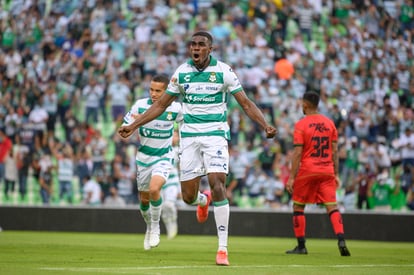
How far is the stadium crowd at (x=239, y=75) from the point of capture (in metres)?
24.2

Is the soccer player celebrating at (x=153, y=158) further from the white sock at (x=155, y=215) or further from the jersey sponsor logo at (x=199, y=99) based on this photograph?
the jersey sponsor logo at (x=199, y=99)

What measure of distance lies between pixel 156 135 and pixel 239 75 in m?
Result: 13.4

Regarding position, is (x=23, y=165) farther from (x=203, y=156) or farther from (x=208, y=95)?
(x=208, y=95)

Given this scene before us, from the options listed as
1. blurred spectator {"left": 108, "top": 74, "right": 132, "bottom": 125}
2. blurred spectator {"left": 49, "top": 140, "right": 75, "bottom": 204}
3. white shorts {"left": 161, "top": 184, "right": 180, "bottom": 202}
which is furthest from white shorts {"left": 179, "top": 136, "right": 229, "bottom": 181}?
blurred spectator {"left": 108, "top": 74, "right": 132, "bottom": 125}

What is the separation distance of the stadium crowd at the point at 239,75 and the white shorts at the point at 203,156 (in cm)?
1168

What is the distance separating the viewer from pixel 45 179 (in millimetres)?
24938

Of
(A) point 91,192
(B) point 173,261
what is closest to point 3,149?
(A) point 91,192

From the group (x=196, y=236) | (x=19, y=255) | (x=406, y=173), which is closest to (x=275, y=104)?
(x=406, y=173)

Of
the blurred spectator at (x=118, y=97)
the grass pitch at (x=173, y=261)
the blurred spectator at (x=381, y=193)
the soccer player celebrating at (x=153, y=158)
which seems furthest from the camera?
the blurred spectator at (x=118, y=97)

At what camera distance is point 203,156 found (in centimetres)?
1150

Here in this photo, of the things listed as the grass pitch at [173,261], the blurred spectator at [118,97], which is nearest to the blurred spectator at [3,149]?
the blurred spectator at [118,97]

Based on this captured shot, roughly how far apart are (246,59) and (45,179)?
711 cm

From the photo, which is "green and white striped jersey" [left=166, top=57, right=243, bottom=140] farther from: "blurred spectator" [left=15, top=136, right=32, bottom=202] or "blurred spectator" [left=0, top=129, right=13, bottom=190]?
"blurred spectator" [left=0, top=129, right=13, bottom=190]

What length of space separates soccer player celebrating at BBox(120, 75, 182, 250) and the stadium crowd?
905 centimetres
